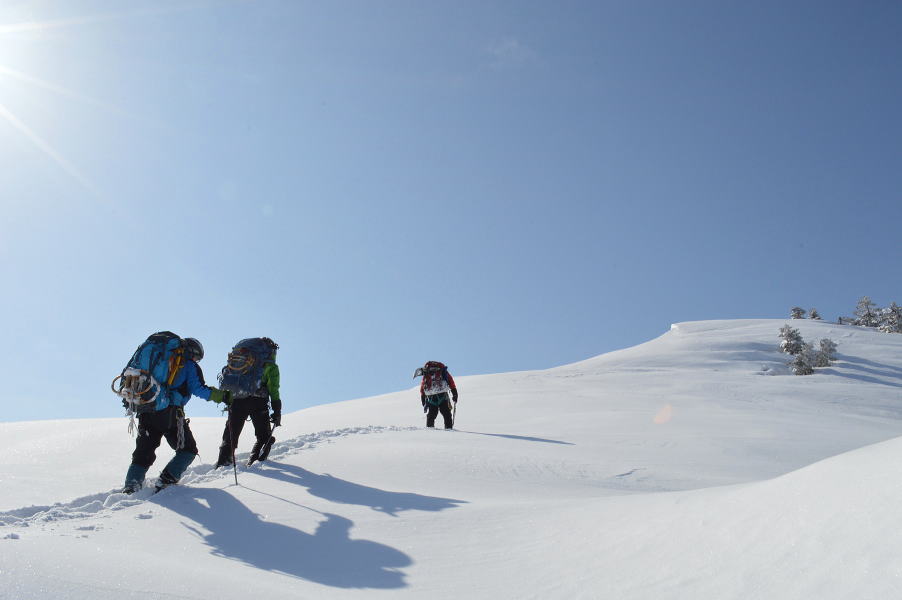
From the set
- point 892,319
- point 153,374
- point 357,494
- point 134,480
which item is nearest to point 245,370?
point 153,374

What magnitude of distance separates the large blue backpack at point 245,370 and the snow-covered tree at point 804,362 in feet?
106

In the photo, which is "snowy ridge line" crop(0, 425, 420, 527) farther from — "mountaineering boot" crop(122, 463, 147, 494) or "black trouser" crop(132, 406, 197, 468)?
"black trouser" crop(132, 406, 197, 468)

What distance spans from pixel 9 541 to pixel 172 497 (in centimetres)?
227

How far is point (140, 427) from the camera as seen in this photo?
19.5 ft

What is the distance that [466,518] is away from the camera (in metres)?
4.48

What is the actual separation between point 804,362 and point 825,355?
2.60 m

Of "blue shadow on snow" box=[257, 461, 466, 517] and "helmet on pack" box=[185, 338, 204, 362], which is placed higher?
"helmet on pack" box=[185, 338, 204, 362]

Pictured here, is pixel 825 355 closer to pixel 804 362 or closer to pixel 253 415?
pixel 804 362

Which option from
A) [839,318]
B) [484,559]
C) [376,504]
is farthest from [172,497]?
[839,318]

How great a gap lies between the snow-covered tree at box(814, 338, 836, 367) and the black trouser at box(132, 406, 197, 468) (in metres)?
35.5

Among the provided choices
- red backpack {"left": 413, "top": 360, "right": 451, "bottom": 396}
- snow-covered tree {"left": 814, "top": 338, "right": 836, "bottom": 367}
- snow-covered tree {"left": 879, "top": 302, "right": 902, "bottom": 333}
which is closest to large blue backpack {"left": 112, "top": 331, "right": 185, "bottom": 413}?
red backpack {"left": 413, "top": 360, "right": 451, "bottom": 396}

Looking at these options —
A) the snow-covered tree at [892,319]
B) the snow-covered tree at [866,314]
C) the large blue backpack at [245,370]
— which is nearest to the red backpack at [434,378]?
the large blue backpack at [245,370]

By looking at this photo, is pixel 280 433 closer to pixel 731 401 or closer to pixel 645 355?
pixel 731 401

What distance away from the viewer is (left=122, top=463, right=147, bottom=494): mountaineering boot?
18.3 feet
